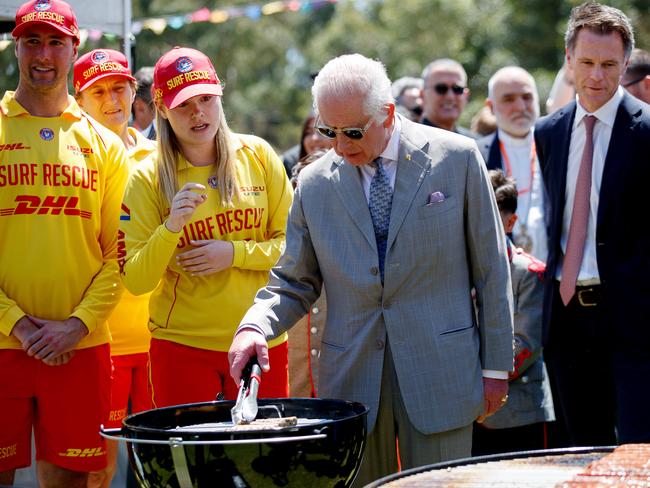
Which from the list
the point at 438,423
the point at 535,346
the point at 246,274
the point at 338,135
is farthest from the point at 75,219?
the point at 535,346

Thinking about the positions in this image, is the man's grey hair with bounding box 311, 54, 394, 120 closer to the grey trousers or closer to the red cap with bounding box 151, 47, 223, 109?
the grey trousers

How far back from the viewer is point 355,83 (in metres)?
3.85

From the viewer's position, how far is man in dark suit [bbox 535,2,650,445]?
4961 mm

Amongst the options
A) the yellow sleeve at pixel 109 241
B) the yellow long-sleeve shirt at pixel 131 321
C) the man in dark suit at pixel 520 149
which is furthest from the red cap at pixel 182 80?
the man in dark suit at pixel 520 149

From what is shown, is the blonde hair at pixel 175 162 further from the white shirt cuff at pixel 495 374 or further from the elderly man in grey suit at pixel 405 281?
the white shirt cuff at pixel 495 374

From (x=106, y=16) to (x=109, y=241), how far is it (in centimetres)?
246

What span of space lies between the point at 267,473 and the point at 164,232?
1715mm

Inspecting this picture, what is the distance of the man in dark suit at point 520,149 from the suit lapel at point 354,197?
2893 mm

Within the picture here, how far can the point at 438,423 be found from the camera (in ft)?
13.0

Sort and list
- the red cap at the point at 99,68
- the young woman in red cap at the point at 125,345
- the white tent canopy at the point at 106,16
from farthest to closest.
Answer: the white tent canopy at the point at 106,16, the red cap at the point at 99,68, the young woman in red cap at the point at 125,345

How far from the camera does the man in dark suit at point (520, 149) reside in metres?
6.81

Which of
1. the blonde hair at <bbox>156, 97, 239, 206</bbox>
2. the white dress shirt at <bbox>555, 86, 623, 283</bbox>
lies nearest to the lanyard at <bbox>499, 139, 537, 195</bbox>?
the white dress shirt at <bbox>555, 86, 623, 283</bbox>

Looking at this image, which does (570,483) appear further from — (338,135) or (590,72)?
(590,72)

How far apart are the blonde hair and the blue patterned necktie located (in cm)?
97
